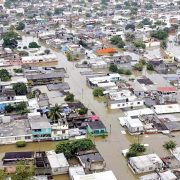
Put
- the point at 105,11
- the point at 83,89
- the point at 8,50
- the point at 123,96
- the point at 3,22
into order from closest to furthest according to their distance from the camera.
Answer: the point at 123,96, the point at 83,89, the point at 8,50, the point at 3,22, the point at 105,11

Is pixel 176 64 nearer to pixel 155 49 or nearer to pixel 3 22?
pixel 155 49

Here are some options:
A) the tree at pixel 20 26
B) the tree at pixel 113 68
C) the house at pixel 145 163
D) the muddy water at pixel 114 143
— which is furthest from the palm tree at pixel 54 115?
the tree at pixel 20 26

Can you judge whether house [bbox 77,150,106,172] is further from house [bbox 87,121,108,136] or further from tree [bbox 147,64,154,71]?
tree [bbox 147,64,154,71]

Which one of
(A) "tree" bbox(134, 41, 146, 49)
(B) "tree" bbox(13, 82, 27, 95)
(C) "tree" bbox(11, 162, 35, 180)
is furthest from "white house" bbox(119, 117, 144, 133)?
(A) "tree" bbox(134, 41, 146, 49)

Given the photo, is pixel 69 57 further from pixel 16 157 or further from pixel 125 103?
pixel 16 157

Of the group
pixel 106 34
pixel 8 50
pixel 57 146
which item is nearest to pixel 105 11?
pixel 106 34

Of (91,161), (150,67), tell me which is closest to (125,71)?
(150,67)

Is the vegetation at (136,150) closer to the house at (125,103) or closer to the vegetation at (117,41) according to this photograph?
the house at (125,103)
